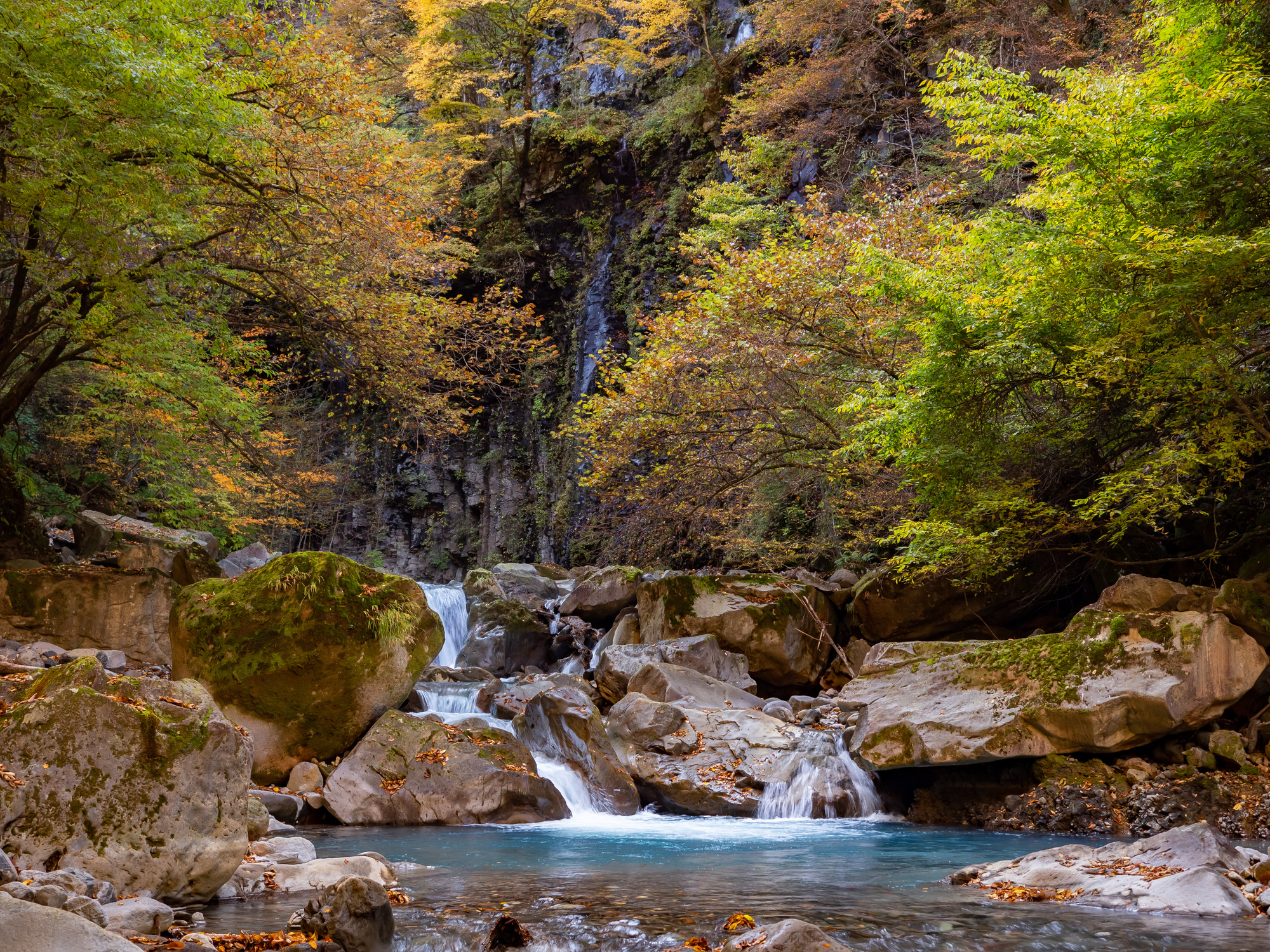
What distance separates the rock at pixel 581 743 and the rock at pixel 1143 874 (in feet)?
13.6

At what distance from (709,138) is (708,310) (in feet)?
44.6

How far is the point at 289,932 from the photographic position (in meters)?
3.82

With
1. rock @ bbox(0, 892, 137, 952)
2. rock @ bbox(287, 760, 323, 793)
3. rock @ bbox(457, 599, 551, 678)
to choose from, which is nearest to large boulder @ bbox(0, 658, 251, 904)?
rock @ bbox(0, 892, 137, 952)

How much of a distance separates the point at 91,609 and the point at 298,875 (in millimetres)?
8732

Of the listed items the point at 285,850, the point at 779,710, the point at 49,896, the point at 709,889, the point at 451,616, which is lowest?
the point at 709,889

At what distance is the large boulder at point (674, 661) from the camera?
39.2 ft

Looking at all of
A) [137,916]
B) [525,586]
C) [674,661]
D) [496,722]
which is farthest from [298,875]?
[525,586]

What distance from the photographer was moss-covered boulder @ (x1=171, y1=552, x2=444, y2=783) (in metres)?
8.56

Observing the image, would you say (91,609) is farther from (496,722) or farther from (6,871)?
(6,871)

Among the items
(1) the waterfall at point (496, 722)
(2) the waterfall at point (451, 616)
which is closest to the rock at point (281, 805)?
(1) the waterfall at point (496, 722)

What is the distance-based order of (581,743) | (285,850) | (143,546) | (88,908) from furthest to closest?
(143,546)
(581,743)
(285,850)
(88,908)

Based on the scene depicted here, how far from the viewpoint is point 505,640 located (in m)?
15.0

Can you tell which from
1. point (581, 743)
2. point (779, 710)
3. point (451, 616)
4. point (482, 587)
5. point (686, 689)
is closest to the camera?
point (581, 743)

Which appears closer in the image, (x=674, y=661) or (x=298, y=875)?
(x=298, y=875)
